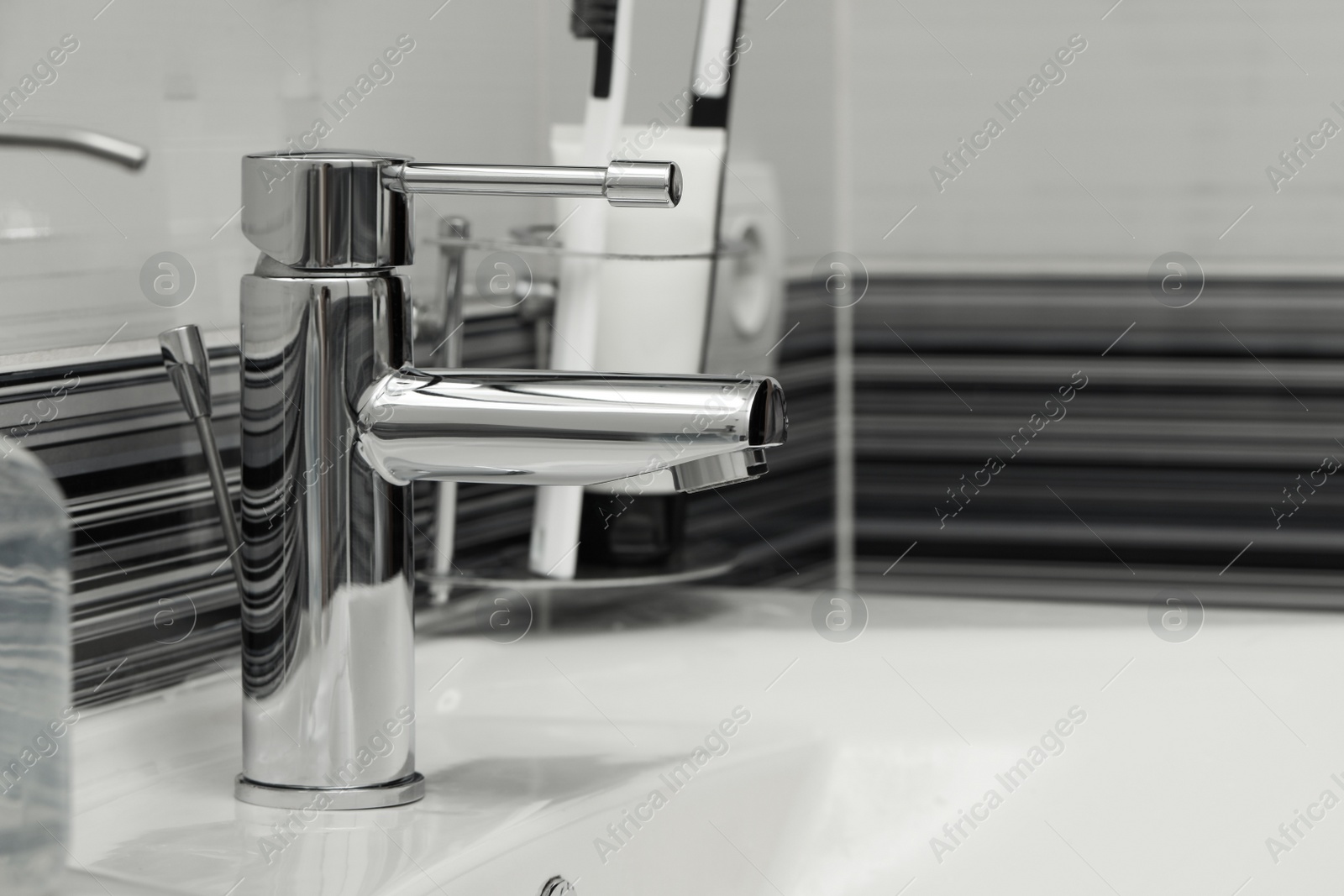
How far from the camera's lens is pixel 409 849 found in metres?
0.47

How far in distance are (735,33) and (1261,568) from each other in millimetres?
434

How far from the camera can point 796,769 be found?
61 centimetres

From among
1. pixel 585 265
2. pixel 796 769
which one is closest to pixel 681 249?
pixel 585 265

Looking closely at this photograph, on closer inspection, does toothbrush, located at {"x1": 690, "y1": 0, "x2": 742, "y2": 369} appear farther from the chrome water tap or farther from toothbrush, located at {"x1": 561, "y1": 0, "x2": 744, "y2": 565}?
the chrome water tap

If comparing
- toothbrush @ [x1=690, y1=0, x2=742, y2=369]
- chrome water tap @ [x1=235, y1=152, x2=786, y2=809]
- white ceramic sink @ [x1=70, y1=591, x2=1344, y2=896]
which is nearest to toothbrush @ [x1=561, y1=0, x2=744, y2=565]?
toothbrush @ [x1=690, y1=0, x2=742, y2=369]

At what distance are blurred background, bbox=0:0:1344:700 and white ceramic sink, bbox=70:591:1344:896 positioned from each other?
11cm

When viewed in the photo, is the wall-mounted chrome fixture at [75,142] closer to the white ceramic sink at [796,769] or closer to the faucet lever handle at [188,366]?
the faucet lever handle at [188,366]

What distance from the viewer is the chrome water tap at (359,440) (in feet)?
1.47

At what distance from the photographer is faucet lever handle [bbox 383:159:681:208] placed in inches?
17.4

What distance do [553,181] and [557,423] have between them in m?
0.07

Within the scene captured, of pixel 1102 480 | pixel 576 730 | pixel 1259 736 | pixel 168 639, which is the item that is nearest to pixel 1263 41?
pixel 1102 480


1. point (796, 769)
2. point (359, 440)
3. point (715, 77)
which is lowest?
point (796, 769)

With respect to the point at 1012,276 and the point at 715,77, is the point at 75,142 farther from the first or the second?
the point at 1012,276

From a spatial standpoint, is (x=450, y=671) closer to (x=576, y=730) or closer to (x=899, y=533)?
(x=576, y=730)
